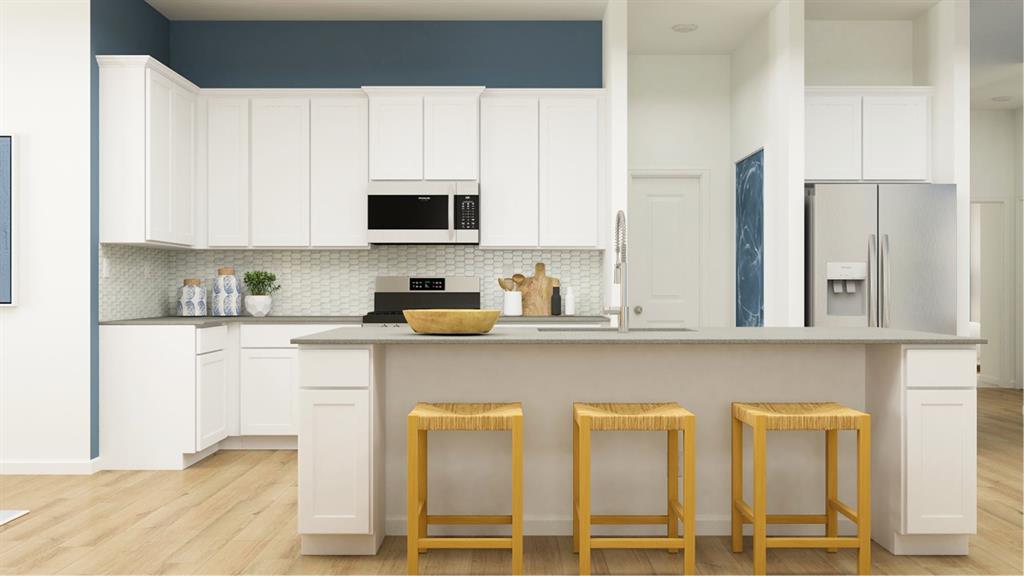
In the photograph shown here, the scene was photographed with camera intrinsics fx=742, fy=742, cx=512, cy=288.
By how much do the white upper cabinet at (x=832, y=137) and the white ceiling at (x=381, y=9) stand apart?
1.65 meters

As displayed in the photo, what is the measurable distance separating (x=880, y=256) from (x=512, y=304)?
97.1 inches

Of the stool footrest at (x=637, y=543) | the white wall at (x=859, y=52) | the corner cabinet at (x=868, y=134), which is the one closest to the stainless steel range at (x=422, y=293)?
the corner cabinet at (x=868, y=134)

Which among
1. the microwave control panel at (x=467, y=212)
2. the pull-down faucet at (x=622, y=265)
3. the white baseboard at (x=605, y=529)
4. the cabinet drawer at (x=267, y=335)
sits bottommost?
the white baseboard at (x=605, y=529)

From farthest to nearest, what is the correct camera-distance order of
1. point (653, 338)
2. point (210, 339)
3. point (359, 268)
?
point (359, 268) → point (210, 339) → point (653, 338)

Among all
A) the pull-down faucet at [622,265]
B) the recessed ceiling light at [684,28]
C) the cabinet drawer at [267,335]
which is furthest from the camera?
A: the recessed ceiling light at [684,28]

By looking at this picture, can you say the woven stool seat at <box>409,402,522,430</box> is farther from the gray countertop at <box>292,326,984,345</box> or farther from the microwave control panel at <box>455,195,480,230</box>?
the microwave control panel at <box>455,195,480,230</box>

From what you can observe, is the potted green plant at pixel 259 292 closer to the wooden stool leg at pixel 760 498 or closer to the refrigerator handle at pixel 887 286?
the wooden stool leg at pixel 760 498

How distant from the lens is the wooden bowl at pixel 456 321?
298 centimetres

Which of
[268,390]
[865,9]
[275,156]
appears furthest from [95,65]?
Answer: [865,9]

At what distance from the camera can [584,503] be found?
8.73ft

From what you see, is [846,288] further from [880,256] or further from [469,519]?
[469,519]

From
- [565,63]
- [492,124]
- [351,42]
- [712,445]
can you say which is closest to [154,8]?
[351,42]

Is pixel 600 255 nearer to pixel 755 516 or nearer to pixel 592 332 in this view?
pixel 592 332

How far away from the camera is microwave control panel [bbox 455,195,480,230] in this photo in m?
5.12
